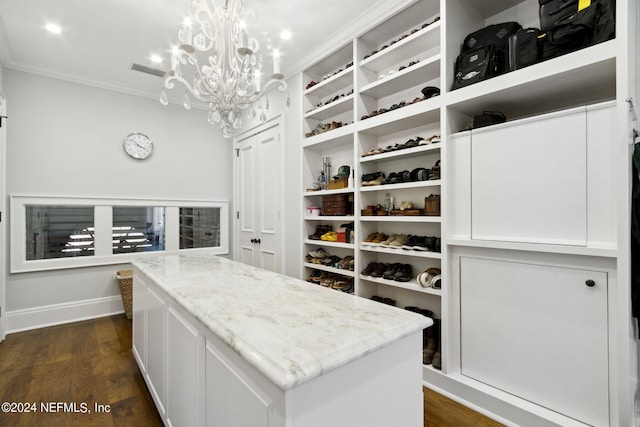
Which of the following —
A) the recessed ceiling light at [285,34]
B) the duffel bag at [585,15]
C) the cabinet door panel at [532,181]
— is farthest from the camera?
the recessed ceiling light at [285,34]

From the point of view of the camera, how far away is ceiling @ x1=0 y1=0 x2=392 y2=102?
244cm

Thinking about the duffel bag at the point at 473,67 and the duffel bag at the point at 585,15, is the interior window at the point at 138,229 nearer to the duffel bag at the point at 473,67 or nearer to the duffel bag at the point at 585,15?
the duffel bag at the point at 473,67

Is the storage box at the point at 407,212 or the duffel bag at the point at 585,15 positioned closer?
the duffel bag at the point at 585,15

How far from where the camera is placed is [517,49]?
71.2 inches

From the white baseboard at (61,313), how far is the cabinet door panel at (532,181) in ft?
13.8

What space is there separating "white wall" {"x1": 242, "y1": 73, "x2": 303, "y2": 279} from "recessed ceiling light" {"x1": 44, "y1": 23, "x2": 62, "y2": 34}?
6.95 ft

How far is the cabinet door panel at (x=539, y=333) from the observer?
1567 mm

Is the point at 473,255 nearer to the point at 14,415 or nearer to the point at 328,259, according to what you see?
the point at 328,259

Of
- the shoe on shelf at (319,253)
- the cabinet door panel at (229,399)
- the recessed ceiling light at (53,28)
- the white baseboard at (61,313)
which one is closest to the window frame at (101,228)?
the white baseboard at (61,313)

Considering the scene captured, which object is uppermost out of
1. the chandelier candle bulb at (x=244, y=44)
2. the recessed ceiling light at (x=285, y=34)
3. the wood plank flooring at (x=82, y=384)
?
the recessed ceiling light at (x=285, y=34)

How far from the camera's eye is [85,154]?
366cm

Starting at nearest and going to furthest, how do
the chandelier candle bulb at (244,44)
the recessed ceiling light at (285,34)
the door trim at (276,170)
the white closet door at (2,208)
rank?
1. the chandelier candle bulb at (244,44)
2. the recessed ceiling light at (285,34)
3. the white closet door at (2,208)
4. the door trim at (276,170)

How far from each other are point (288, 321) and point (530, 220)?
1.54 metres

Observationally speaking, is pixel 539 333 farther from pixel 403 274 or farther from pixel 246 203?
pixel 246 203
